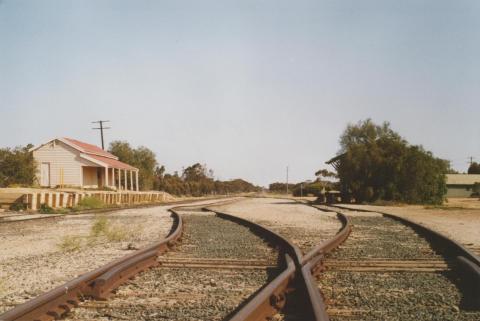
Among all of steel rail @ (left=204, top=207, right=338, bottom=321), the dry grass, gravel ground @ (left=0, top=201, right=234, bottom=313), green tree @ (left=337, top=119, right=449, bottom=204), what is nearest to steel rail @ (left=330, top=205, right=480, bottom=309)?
steel rail @ (left=204, top=207, right=338, bottom=321)

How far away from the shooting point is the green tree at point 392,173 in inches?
1291

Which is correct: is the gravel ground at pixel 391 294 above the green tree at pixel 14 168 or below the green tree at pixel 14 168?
below

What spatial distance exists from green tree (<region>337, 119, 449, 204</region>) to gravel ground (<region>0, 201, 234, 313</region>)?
80.0ft

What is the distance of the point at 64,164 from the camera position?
1570 inches

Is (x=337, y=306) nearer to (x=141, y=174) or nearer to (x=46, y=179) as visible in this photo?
(x=46, y=179)

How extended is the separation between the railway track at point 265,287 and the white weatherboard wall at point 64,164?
34.0 meters

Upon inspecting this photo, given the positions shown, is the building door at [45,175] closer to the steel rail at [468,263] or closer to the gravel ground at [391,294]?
the steel rail at [468,263]

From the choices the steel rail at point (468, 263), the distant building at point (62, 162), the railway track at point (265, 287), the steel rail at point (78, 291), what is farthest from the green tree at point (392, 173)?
the steel rail at point (78, 291)

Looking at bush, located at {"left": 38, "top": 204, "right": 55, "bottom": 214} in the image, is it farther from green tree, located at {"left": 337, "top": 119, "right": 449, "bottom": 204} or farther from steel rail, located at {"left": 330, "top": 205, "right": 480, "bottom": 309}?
green tree, located at {"left": 337, "top": 119, "right": 449, "bottom": 204}

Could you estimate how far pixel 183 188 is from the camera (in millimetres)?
65312

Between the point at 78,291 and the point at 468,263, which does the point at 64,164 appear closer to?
the point at 78,291

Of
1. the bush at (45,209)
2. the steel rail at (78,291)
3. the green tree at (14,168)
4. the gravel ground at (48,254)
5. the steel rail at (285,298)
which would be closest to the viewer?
the steel rail at (285,298)

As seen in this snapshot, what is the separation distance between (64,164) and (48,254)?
34.3m

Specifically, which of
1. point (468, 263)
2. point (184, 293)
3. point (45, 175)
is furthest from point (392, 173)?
point (184, 293)
